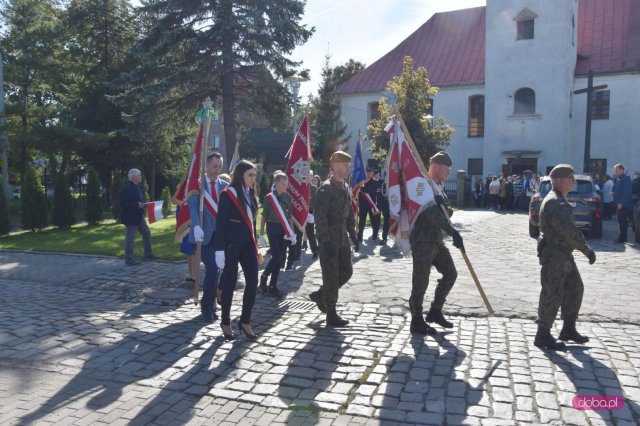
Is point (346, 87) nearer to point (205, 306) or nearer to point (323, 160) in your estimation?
point (323, 160)

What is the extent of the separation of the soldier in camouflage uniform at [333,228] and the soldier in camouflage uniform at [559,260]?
2.23m

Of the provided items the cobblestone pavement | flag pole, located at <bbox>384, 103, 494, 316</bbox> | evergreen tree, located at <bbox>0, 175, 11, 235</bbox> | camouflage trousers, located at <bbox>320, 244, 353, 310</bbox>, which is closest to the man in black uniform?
the cobblestone pavement

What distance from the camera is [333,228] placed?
650 cm

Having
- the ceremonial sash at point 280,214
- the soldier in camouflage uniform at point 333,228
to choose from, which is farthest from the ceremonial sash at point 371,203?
the soldier in camouflage uniform at point 333,228

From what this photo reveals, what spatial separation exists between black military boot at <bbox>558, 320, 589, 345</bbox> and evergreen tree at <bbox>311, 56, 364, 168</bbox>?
3239 centimetres

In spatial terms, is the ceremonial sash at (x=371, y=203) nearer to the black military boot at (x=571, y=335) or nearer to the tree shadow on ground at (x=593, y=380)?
the black military boot at (x=571, y=335)

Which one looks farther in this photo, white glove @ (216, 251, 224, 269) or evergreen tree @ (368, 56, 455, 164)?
evergreen tree @ (368, 56, 455, 164)

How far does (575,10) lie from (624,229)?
992 inches

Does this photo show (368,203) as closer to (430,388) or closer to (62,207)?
(430,388)

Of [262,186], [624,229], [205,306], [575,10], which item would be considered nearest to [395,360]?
[205,306]

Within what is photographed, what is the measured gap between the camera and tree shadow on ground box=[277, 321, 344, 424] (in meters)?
4.41

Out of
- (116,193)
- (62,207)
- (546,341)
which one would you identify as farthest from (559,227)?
(116,193)

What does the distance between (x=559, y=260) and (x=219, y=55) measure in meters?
18.1

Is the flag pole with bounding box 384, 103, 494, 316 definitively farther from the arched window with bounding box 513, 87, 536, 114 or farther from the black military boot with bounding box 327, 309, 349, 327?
the arched window with bounding box 513, 87, 536, 114
